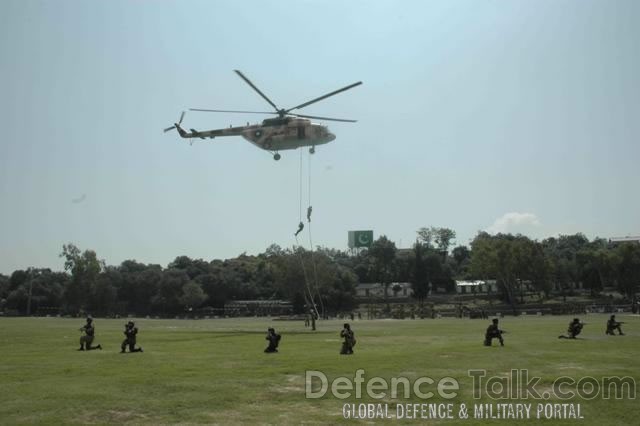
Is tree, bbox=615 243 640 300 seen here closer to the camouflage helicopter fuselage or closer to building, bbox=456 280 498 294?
building, bbox=456 280 498 294

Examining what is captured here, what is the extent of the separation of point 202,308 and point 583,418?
411 ft

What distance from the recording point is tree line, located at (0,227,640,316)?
110 m

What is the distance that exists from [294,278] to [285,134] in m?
62.4

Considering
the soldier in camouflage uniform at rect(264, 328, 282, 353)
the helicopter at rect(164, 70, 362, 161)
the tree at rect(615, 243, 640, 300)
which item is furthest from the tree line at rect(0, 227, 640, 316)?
the soldier in camouflage uniform at rect(264, 328, 282, 353)

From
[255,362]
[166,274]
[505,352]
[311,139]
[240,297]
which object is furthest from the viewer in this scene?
[240,297]

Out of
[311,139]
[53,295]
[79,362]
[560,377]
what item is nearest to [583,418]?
[560,377]

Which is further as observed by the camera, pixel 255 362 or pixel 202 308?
pixel 202 308

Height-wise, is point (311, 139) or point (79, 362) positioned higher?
point (311, 139)

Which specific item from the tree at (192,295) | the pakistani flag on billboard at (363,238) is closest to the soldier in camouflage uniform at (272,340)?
the tree at (192,295)

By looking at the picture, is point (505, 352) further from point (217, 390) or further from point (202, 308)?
point (202, 308)

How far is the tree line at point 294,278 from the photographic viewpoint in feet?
363

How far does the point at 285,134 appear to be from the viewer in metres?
47.8

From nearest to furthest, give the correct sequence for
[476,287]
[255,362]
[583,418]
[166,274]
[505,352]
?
1. [583,418]
2. [255,362]
3. [505,352]
4. [166,274]
5. [476,287]

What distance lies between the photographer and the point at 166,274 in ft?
434
